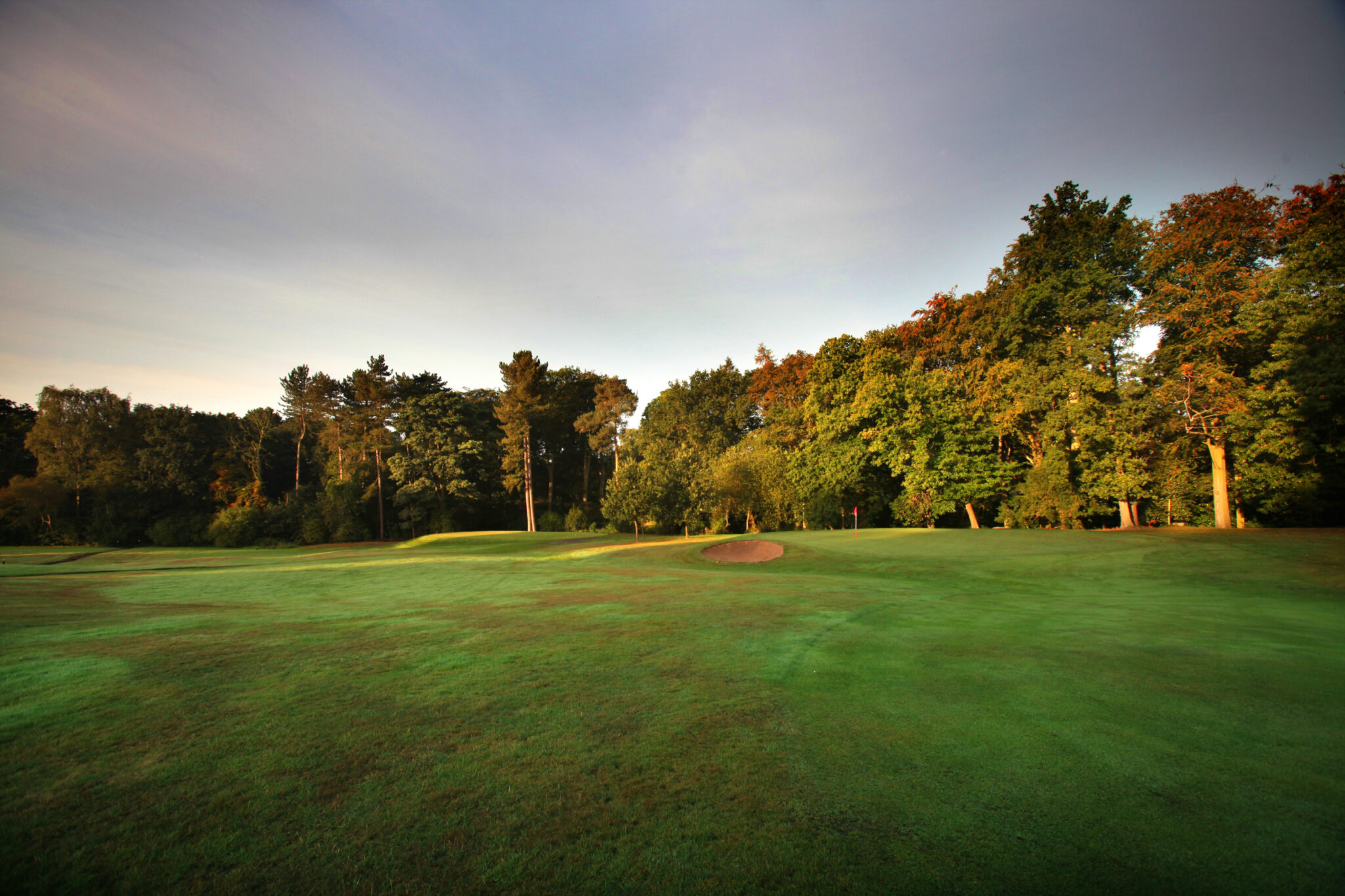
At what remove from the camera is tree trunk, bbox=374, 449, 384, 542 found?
Result: 46.1m

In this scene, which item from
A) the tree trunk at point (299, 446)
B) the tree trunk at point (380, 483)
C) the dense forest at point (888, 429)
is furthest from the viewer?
the tree trunk at point (299, 446)

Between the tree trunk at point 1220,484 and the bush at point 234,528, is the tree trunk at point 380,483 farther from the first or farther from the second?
the tree trunk at point 1220,484

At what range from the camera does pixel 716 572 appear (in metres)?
15.9

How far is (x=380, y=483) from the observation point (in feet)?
153

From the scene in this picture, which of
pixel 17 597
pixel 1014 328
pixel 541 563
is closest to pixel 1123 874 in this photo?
pixel 17 597

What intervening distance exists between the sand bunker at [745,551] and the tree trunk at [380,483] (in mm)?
35554

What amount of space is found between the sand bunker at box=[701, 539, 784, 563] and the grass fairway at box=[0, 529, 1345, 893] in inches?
447

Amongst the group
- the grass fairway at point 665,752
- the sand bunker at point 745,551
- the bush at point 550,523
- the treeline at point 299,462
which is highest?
the treeline at point 299,462

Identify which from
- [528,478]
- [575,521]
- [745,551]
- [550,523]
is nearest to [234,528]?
[528,478]

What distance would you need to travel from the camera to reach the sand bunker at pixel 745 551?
1986 centimetres

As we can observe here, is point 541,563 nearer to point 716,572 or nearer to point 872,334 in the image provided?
point 716,572

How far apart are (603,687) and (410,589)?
8.43 m

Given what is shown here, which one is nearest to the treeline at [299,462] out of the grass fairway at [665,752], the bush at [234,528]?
the bush at [234,528]

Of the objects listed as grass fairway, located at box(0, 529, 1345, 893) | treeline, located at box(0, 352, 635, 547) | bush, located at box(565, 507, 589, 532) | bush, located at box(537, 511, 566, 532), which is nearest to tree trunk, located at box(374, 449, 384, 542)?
treeline, located at box(0, 352, 635, 547)
